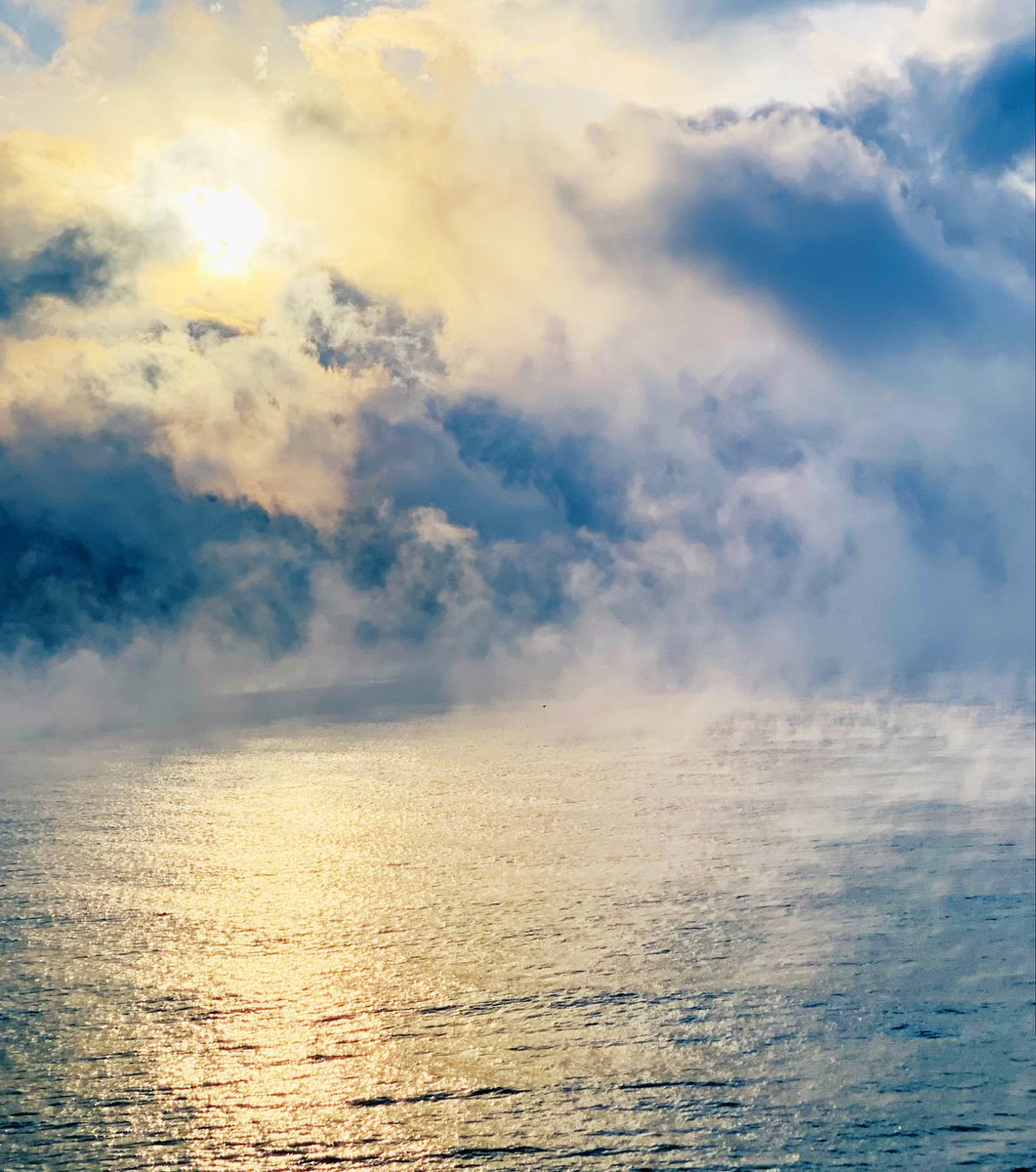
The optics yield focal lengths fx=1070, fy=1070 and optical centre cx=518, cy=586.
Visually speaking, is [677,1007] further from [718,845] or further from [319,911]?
[718,845]

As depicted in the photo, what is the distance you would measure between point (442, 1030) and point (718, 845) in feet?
117

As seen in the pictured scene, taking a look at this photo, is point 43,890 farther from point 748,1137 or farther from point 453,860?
point 748,1137

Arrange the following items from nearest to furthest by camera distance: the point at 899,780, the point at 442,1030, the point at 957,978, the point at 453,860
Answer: the point at 442,1030, the point at 957,978, the point at 453,860, the point at 899,780

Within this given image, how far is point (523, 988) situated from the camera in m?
34.6

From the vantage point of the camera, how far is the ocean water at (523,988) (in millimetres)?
24703

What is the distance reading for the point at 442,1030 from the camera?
30938mm

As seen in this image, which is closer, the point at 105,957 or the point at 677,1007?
the point at 677,1007

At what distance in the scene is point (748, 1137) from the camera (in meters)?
24.4

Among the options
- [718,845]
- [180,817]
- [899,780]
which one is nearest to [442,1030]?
[718,845]

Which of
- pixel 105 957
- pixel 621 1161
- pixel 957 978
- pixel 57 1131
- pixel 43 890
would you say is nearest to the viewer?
pixel 621 1161

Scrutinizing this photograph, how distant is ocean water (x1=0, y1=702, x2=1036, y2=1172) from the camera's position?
24703mm

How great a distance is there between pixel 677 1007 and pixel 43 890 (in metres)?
32.3

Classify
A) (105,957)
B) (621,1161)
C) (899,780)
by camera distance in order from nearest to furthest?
(621,1161) < (105,957) < (899,780)

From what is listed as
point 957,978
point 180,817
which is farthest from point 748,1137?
point 180,817
